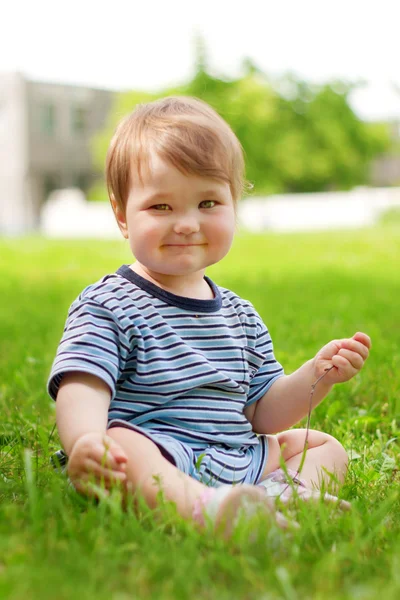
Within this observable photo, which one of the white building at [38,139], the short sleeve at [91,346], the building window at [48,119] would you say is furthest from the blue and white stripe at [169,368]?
the building window at [48,119]

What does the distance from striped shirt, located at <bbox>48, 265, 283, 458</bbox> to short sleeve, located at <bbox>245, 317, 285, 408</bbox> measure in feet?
0.14

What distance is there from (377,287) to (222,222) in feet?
15.1

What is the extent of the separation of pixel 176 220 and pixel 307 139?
40.5 meters

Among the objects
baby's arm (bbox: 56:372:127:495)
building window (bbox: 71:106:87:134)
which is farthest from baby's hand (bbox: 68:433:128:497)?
building window (bbox: 71:106:87:134)

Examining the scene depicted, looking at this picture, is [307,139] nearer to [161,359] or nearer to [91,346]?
[161,359]

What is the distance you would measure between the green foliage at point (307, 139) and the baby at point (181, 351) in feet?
104

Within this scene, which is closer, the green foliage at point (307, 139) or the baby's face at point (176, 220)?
the baby's face at point (176, 220)

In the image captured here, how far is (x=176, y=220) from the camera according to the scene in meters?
1.95

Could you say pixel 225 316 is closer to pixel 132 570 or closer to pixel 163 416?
pixel 163 416

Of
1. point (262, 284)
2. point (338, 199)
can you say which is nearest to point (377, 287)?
point (262, 284)

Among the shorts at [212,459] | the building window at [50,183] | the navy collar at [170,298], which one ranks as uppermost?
the navy collar at [170,298]

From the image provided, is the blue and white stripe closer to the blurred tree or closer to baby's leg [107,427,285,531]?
baby's leg [107,427,285,531]

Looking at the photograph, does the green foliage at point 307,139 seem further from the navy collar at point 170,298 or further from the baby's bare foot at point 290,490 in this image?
the baby's bare foot at point 290,490

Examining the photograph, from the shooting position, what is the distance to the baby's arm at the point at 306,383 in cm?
200
